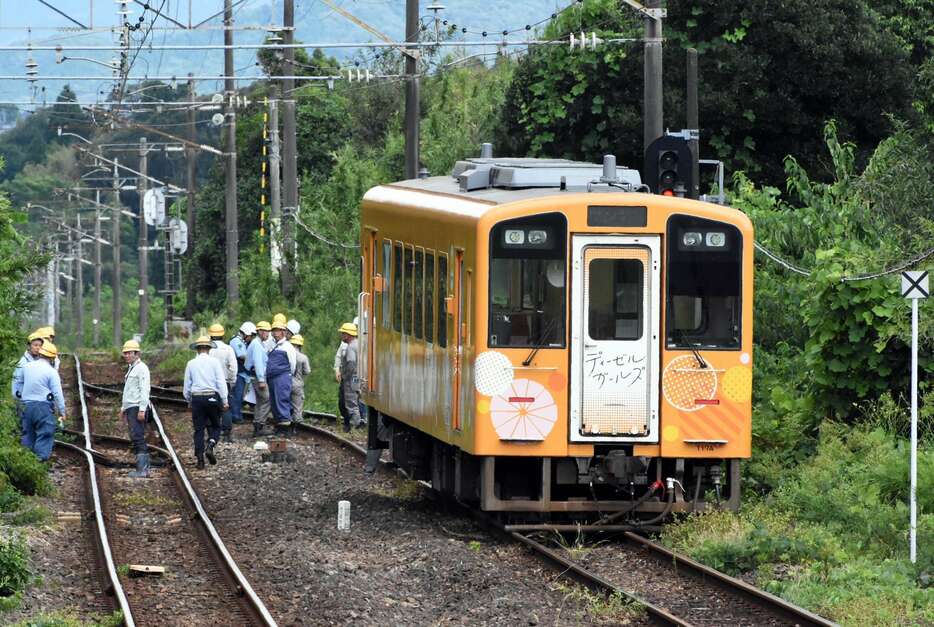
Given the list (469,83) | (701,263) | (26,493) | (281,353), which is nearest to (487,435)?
(701,263)

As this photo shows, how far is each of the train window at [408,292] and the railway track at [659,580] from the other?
93.9 inches

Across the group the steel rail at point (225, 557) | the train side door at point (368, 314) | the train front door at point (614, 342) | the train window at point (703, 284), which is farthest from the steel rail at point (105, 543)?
the train window at point (703, 284)

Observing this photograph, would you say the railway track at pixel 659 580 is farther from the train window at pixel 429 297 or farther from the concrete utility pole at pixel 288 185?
the concrete utility pole at pixel 288 185

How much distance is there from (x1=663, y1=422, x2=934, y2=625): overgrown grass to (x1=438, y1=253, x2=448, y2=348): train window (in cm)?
264

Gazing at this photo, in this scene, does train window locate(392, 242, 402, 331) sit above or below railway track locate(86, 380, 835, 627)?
above

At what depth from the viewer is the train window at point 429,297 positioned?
15.8 meters

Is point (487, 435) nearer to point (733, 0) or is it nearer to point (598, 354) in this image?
point (598, 354)

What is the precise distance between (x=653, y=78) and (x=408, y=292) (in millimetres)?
3921

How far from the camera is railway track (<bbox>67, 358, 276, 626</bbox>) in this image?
11.8 m

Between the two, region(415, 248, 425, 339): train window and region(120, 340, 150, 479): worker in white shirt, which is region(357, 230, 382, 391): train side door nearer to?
region(415, 248, 425, 339): train window

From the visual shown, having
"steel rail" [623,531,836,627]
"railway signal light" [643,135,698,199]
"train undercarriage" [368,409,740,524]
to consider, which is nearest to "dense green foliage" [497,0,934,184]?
"railway signal light" [643,135,698,199]

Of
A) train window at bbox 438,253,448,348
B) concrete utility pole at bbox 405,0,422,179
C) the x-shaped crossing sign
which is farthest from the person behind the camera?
concrete utility pole at bbox 405,0,422,179

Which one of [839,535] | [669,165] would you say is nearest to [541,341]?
[839,535]

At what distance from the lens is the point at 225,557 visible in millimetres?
13680
